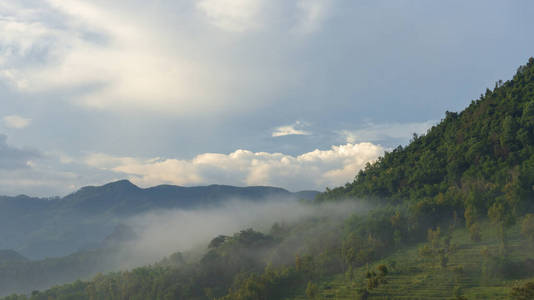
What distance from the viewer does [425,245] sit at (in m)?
126

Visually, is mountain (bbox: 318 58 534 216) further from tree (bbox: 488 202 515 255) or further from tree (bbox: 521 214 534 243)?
tree (bbox: 521 214 534 243)

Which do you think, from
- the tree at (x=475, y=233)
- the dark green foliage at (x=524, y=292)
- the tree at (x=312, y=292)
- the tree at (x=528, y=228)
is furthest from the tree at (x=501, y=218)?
the tree at (x=312, y=292)

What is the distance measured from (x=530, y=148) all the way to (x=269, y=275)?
353 ft

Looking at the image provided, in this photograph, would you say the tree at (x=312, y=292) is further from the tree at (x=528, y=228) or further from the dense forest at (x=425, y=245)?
the tree at (x=528, y=228)

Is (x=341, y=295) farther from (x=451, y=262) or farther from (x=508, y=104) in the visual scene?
(x=508, y=104)

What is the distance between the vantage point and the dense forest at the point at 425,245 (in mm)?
100312

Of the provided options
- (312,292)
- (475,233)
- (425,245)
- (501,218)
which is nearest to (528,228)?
(501,218)

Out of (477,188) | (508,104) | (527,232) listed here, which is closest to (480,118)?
(508,104)

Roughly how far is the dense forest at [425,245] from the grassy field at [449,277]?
0.25 metres

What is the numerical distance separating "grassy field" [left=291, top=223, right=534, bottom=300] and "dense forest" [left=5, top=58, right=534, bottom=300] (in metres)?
0.25

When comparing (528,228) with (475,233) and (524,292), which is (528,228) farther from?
(524,292)

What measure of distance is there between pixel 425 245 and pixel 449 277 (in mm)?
27811

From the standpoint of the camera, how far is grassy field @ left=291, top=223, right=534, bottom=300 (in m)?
92.4

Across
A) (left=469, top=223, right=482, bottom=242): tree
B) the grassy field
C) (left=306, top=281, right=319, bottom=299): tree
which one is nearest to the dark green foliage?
the grassy field
